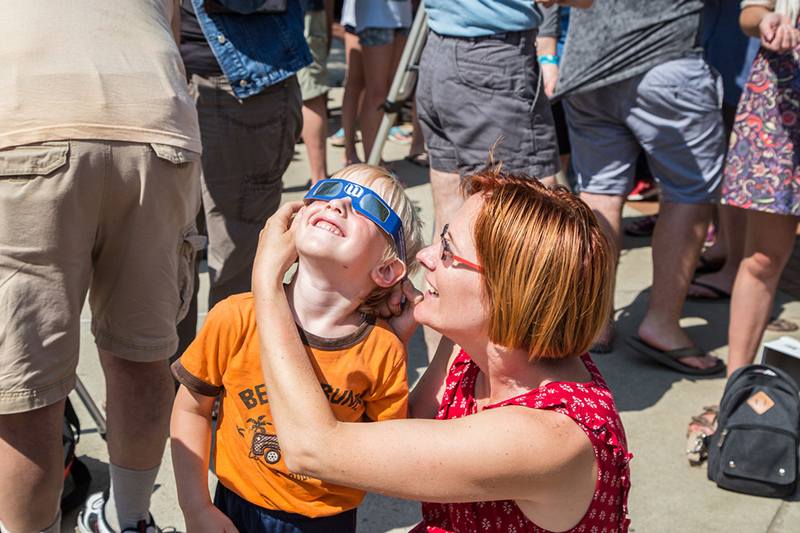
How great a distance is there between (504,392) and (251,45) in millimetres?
1929

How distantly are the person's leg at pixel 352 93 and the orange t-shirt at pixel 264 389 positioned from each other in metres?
4.44

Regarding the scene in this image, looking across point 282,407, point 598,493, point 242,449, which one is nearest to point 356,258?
point 282,407

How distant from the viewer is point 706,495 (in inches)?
107

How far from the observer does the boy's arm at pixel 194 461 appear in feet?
5.22

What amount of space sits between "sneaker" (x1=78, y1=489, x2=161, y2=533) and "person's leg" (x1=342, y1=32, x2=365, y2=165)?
394 centimetres

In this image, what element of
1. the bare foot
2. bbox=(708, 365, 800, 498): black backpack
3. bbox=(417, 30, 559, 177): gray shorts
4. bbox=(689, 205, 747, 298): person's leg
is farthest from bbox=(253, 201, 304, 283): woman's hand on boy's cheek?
bbox=(689, 205, 747, 298): person's leg

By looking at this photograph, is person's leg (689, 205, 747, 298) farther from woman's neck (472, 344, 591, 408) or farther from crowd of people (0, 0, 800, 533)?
woman's neck (472, 344, 591, 408)

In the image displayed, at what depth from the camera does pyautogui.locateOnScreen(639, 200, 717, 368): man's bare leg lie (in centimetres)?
330

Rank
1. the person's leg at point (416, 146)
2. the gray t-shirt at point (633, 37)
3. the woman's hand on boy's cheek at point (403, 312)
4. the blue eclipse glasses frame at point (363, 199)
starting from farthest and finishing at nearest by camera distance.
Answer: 1. the person's leg at point (416, 146)
2. the gray t-shirt at point (633, 37)
3. the woman's hand on boy's cheek at point (403, 312)
4. the blue eclipse glasses frame at point (363, 199)

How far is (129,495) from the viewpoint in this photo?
2184 mm

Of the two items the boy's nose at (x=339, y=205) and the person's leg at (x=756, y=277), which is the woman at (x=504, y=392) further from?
the person's leg at (x=756, y=277)

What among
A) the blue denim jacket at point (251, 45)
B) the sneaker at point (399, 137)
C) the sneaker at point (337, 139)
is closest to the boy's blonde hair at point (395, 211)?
the blue denim jacket at point (251, 45)

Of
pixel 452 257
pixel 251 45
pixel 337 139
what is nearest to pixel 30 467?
pixel 452 257

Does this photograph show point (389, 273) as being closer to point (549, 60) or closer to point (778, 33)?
point (778, 33)
